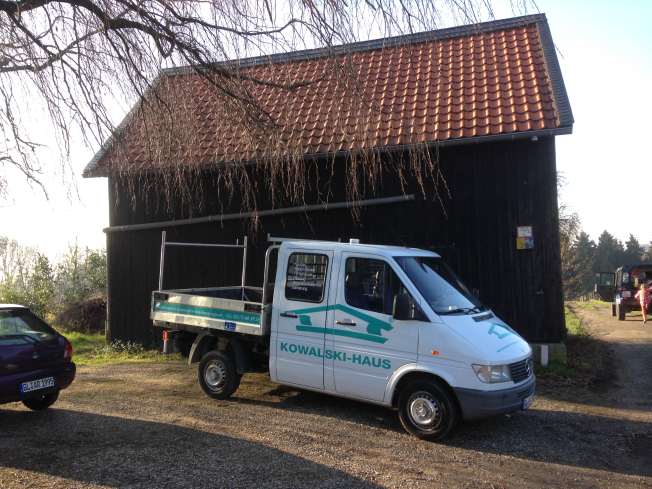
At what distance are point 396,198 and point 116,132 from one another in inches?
233

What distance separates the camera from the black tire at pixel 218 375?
309 inches

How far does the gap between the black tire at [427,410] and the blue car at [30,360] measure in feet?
13.9

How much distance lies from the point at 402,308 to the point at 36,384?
14.5ft

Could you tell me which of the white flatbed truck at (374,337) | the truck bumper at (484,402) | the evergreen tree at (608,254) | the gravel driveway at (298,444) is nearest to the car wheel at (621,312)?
the gravel driveway at (298,444)

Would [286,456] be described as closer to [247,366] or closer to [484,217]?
[247,366]

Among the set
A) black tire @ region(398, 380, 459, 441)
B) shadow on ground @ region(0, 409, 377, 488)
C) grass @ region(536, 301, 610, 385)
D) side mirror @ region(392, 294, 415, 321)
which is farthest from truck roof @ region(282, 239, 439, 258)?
grass @ region(536, 301, 610, 385)

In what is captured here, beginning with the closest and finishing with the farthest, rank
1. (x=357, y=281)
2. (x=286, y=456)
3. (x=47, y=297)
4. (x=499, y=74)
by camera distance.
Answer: (x=286, y=456)
(x=357, y=281)
(x=499, y=74)
(x=47, y=297)

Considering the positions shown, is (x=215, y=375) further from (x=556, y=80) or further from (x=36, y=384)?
(x=556, y=80)

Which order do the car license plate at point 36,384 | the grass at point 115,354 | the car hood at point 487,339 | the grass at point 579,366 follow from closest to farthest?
the car hood at point 487,339 < the car license plate at point 36,384 < the grass at point 579,366 < the grass at point 115,354

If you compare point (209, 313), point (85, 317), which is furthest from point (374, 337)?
point (85, 317)

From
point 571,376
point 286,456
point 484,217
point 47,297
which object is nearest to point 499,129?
point 484,217

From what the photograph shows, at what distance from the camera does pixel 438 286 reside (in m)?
6.85

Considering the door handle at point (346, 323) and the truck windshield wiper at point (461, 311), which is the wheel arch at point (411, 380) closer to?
the truck windshield wiper at point (461, 311)

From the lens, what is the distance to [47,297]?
20.1 metres
